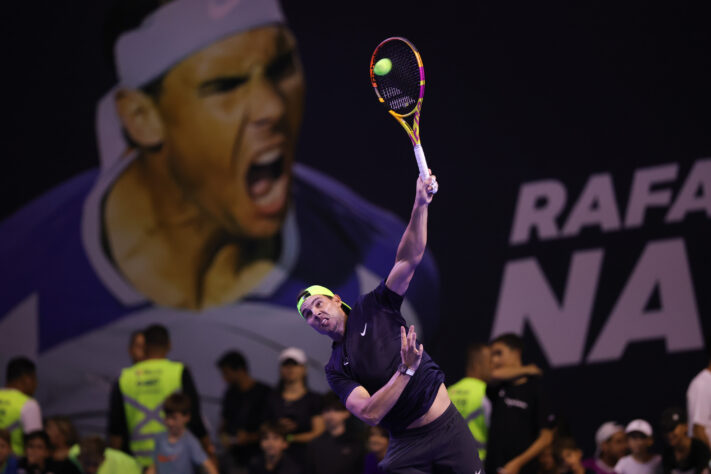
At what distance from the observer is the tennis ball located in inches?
250

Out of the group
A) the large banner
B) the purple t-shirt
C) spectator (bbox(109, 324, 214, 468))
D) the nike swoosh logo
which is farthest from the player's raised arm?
the nike swoosh logo

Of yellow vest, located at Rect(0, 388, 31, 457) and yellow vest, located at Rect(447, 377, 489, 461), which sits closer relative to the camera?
yellow vest, located at Rect(447, 377, 489, 461)

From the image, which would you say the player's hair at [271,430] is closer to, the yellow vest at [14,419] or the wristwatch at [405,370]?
the yellow vest at [14,419]

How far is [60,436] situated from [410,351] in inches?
209

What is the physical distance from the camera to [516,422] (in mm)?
8648

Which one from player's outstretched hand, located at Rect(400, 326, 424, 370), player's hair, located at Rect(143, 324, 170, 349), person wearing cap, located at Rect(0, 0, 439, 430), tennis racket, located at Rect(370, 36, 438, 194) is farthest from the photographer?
person wearing cap, located at Rect(0, 0, 439, 430)

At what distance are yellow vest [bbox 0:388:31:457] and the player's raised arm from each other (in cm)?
525

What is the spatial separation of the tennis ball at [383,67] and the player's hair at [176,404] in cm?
377

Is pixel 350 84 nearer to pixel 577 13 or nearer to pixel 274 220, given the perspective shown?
pixel 274 220

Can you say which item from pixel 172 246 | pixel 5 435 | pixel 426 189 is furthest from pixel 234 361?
pixel 426 189

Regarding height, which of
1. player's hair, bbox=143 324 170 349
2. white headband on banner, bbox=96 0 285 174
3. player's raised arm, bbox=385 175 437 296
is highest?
white headband on banner, bbox=96 0 285 174

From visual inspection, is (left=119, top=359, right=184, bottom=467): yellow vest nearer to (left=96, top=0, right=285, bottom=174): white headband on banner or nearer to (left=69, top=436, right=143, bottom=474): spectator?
(left=69, top=436, right=143, bottom=474): spectator

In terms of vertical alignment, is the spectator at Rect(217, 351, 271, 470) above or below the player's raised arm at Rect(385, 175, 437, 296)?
below

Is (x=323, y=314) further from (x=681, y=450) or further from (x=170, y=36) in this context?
(x=170, y=36)
